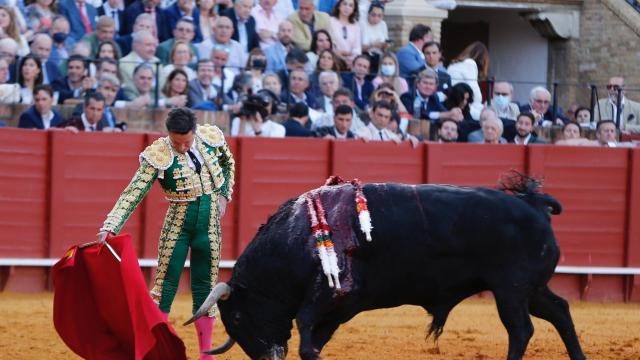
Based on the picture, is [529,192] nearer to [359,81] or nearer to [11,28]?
[359,81]

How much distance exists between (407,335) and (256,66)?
3.17 m

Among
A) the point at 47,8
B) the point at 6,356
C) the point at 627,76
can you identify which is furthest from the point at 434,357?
the point at 627,76

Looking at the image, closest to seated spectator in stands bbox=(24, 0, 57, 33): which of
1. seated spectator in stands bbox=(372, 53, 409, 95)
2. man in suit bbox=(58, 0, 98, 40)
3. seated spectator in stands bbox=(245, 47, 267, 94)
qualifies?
man in suit bbox=(58, 0, 98, 40)

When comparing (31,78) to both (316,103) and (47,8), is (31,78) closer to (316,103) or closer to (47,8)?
(47,8)

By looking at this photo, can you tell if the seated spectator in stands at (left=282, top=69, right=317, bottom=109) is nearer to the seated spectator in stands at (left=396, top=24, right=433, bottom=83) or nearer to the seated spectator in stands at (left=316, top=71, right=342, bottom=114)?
the seated spectator in stands at (left=316, top=71, right=342, bottom=114)

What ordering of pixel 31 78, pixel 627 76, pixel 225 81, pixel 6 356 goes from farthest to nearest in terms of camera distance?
1. pixel 627 76
2. pixel 225 81
3. pixel 31 78
4. pixel 6 356

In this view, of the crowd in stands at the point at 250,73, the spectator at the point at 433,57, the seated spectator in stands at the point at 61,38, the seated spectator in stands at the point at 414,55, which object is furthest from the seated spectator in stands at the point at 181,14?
the spectator at the point at 433,57

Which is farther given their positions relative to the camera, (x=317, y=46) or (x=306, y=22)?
(x=306, y=22)

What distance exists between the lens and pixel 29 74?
10.9 metres

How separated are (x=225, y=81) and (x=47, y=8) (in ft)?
4.88

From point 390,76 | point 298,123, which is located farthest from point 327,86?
point 390,76

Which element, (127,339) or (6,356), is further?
(6,356)

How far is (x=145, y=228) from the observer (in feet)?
36.6

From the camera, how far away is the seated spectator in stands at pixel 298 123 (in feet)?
37.5
